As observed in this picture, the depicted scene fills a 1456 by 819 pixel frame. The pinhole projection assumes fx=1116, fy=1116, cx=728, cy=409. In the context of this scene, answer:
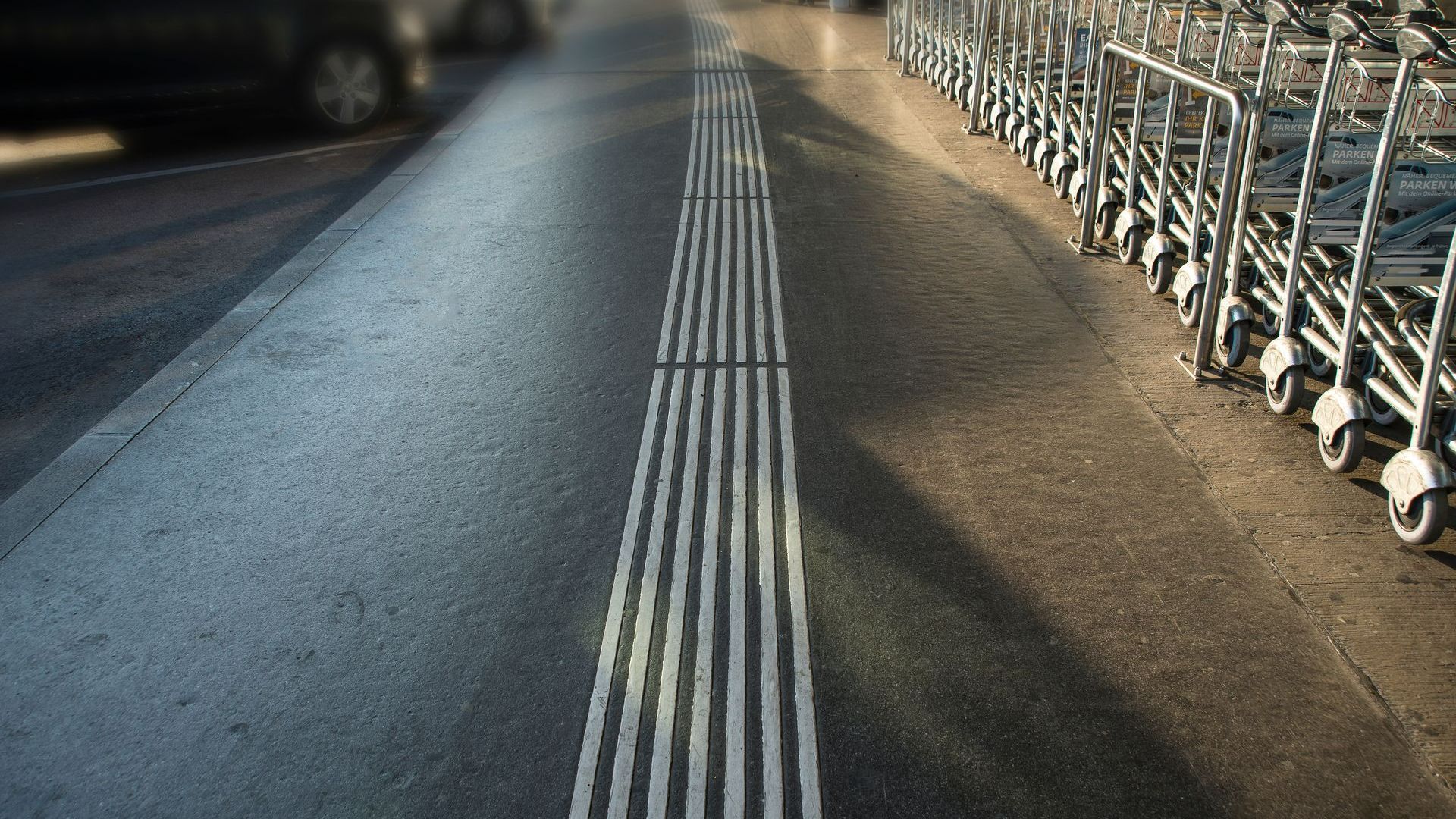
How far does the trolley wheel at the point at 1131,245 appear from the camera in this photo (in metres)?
7.67

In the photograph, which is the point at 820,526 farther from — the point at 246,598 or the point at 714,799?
the point at 246,598

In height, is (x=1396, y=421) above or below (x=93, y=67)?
below

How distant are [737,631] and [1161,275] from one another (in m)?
4.38

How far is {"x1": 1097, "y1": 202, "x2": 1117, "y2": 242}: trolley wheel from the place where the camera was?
27.1ft

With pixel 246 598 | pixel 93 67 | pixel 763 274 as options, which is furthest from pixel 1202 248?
pixel 93 67

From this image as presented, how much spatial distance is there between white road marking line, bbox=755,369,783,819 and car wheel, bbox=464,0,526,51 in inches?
539

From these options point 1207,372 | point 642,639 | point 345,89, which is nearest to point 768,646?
point 642,639

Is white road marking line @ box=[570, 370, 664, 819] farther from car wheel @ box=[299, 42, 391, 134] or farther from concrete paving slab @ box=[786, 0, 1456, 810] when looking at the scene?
car wheel @ box=[299, 42, 391, 134]

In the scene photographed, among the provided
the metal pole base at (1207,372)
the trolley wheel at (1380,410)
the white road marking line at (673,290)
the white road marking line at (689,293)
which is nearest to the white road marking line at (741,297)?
the white road marking line at (689,293)

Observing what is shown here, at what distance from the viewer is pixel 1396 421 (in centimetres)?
542

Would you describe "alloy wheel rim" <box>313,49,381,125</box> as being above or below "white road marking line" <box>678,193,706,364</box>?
above

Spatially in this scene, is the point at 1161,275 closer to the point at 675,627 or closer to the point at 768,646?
the point at 768,646

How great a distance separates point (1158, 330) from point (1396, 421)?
4.89 ft

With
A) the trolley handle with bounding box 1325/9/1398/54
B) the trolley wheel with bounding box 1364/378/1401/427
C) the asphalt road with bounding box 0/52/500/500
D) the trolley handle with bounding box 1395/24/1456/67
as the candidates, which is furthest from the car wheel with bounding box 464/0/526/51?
the trolley handle with bounding box 1395/24/1456/67
